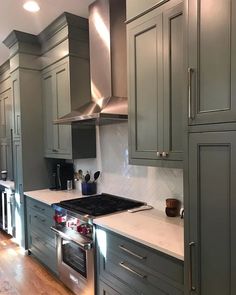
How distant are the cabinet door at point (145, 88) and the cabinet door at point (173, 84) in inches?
1.9

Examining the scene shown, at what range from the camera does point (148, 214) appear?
227cm

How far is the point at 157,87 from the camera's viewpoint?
1.87m

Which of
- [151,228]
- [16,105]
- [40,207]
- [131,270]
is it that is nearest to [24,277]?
[40,207]

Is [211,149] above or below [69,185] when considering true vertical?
above

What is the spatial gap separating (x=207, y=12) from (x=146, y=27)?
2.51ft

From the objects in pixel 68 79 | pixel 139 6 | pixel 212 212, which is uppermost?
pixel 139 6

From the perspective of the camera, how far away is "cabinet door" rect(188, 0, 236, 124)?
115 centimetres

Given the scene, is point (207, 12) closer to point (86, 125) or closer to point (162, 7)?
point (162, 7)

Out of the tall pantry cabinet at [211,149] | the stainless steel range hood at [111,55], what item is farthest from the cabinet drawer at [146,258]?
the stainless steel range hood at [111,55]

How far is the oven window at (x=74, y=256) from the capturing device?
2.32 meters

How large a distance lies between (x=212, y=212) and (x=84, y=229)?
1299mm

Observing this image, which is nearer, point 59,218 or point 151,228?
point 151,228

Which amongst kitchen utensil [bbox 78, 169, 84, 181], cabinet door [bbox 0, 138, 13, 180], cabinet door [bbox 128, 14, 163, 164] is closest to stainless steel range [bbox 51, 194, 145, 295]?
kitchen utensil [bbox 78, 169, 84, 181]

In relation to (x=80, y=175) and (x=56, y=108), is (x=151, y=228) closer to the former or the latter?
(x=80, y=175)
